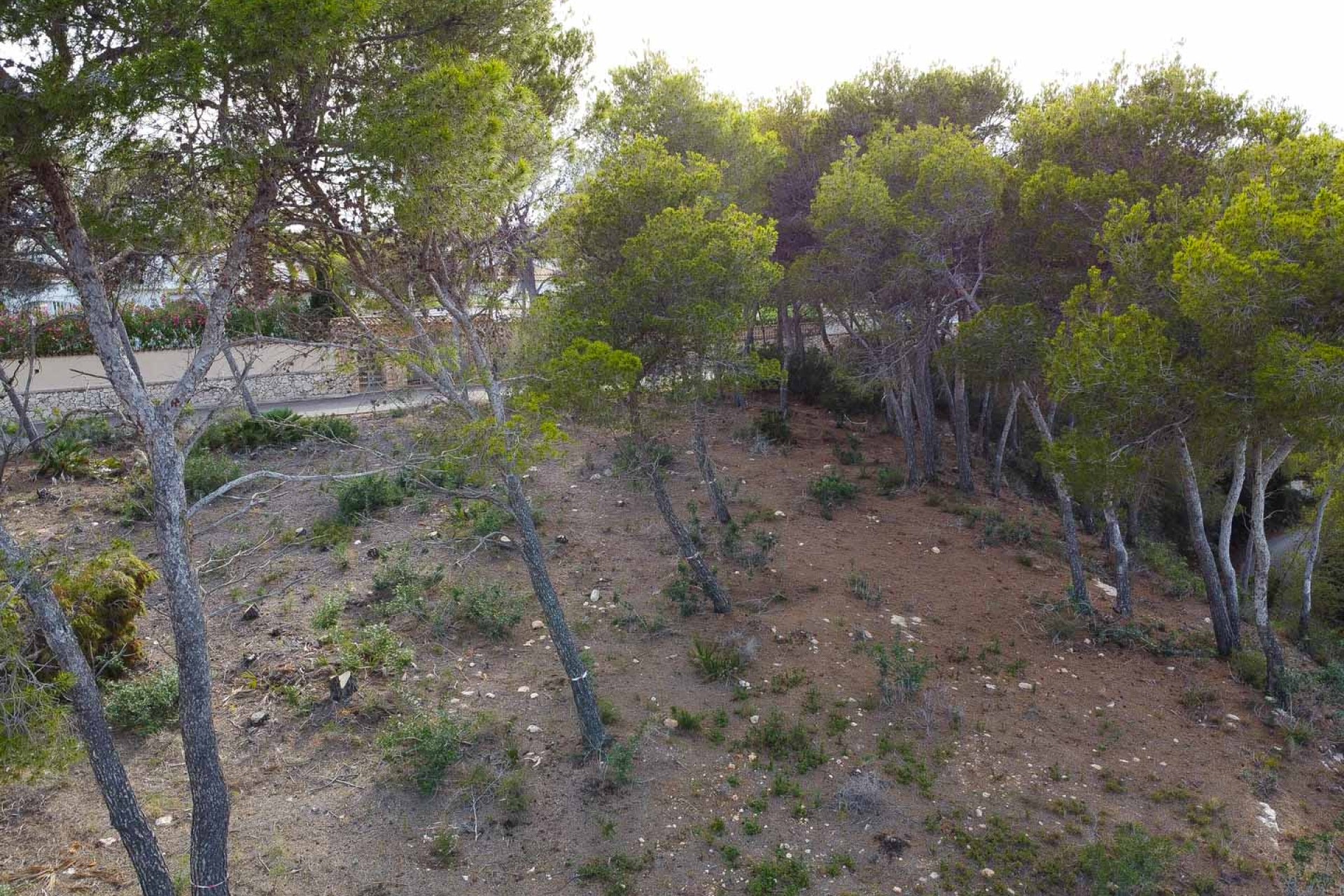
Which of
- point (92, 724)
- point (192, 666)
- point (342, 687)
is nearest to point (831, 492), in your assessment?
point (342, 687)

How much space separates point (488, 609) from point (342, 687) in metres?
1.92

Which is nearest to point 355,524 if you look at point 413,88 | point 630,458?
point 630,458

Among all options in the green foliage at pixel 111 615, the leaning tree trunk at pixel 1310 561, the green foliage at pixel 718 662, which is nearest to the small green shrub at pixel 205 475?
the green foliage at pixel 111 615

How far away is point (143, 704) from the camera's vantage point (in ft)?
24.2

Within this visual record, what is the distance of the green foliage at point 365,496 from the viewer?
11758 millimetres

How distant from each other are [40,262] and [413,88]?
2972 millimetres

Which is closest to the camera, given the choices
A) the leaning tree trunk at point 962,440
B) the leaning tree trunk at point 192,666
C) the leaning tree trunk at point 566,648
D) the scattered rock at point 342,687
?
the leaning tree trunk at point 192,666

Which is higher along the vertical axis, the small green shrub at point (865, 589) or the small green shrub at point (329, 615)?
the small green shrub at point (329, 615)

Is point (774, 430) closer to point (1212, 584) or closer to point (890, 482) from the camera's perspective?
point (890, 482)

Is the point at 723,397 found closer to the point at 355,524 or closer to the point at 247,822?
the point at 355,524

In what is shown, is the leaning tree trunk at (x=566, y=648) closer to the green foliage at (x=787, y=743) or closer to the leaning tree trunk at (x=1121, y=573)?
the green foliage at (x=787, y=743)

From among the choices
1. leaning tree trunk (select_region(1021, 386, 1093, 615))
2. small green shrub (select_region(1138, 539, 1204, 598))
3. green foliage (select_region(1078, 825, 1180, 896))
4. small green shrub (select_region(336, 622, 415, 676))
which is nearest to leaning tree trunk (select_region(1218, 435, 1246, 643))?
leaning tree trunk (select_region(1021, 386, 1093, 615))

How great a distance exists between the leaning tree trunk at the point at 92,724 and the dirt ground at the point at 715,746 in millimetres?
926

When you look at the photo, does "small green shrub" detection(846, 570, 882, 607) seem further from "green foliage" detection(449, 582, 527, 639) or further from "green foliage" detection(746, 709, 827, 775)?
"green foliage" detection(449, 582, 527, 639)
